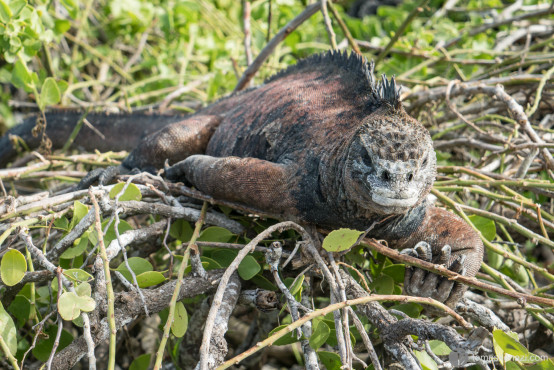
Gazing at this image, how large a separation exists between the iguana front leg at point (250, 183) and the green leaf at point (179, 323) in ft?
2.17

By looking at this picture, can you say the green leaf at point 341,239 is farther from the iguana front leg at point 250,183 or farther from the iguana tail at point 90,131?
the iguana tail at point 90,131

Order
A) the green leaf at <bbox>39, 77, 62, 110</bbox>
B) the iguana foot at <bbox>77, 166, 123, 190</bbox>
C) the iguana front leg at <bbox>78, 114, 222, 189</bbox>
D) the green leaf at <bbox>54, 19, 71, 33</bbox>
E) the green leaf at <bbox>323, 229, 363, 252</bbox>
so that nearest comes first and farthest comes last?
the green leaf at <bbox>323, 229, 363, 252</bbox>, the iguana foot at <bbox>77, 166, 123, 190</bbox>, the green leaf at <bbox>39, 77, 62, 110</bbox>, the iguana front leg at <bbox>78, 114, 222, 189</bbox>, the green leaf at <bbox>54, 19, 71, 33</bbox>

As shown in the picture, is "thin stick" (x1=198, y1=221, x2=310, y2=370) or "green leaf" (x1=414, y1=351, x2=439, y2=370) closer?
"thin stick" (x1=198, y1=221, x2=310, y2=370)

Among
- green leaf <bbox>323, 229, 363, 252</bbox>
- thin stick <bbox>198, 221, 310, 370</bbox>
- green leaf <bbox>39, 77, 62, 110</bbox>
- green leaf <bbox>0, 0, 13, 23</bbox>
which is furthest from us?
green leaf <bbox>39, 77, 62, 110</bbox>

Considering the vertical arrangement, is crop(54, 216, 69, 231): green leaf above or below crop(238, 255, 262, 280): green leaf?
above

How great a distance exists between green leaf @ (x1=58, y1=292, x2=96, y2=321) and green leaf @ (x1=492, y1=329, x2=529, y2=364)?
46.8 inches

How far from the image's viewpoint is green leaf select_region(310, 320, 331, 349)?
188 centimetres

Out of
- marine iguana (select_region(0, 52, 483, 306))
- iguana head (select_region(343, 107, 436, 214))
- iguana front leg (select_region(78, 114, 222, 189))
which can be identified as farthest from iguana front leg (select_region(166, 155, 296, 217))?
iguana front leg (select_region(78, 114, 222, 189))

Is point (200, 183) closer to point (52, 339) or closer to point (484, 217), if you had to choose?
point (52, 339)

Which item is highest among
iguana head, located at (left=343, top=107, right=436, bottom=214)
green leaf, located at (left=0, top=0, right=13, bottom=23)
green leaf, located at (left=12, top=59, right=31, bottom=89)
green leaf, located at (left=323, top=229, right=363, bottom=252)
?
green leaf, located at (left=0, top=0, right=13, bottom=23)

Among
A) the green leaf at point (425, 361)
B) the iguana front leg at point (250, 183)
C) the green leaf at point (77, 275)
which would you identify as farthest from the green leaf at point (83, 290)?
the green leaf at point (425, 361)

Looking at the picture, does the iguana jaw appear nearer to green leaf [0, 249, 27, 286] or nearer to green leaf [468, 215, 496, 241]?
green leaf [468, 215, 496, 241]

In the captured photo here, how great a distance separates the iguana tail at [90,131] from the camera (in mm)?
4055

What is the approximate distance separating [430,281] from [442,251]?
16cm
